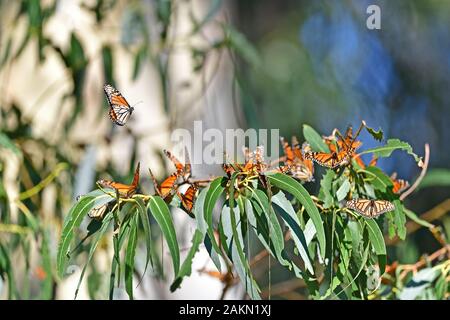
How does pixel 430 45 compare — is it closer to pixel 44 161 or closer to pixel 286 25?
pixel 286 25

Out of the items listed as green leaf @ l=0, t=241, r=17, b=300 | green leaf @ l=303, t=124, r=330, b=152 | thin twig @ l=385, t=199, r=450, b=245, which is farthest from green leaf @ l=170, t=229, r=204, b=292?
thin twig @ l=385, t=199, r=450, b=245

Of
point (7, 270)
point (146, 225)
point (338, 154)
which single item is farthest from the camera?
point (7, 270)

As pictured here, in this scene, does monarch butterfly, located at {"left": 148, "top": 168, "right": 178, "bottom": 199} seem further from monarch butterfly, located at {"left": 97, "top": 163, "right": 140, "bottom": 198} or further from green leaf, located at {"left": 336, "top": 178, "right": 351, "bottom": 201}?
green leaf, located at {"left": 336, "top": 178, "right": 351, "bottom": 201}

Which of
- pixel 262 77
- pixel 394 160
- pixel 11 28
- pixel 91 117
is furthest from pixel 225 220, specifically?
pixel 262 77

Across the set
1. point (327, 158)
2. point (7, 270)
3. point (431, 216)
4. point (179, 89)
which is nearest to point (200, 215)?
point (327, 158)

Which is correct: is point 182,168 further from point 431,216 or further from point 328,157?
point 431,216

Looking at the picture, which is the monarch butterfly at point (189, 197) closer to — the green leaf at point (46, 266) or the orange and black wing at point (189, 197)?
the orange and black wing at point (189, 197)
